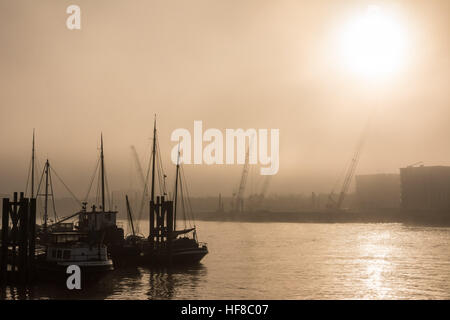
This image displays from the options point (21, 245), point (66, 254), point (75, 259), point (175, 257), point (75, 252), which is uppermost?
point (21, 245)

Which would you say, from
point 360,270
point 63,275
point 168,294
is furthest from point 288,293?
point 360,270

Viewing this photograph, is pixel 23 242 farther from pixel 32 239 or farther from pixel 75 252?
pixel 75 252

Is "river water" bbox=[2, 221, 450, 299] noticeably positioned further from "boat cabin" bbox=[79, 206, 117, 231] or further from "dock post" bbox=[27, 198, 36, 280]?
"boat cabin" bbox=[79, 206, 117, 231]

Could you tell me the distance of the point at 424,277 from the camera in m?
51.3

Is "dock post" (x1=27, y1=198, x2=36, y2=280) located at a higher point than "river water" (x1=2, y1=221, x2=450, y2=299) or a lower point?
higher

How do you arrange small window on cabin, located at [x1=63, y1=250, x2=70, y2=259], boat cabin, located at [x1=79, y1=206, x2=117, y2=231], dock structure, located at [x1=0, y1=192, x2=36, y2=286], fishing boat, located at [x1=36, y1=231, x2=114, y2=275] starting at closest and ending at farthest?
dock structure, located at [x1=0, y1=192, x2=36, y2=286] < fishing boat, located at [x1=36, y1=231, x2=114, y2=275] < small window on cabin, located at [x1=63, y1=250, x2=70, y2=259] < boat cabin, located at [x1=79, y1=206, x2=117, y2=231]

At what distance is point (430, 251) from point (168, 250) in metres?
48.3

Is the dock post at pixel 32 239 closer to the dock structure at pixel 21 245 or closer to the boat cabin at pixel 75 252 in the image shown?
the dock structure at pixel 21 245

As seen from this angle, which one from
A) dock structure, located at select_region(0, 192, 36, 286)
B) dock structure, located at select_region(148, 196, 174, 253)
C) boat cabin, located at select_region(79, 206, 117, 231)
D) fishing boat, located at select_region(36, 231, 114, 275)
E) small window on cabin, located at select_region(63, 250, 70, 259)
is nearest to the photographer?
dock structure, located at select_region(0, 192, 36, 286)

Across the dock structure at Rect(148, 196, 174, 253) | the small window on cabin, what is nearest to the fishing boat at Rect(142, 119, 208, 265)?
the dock structure at Rect(148, 196, 174, 253)

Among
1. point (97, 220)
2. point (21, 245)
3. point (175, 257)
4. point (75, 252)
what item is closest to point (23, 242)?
point (21, 245)

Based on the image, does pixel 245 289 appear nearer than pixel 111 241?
Yes

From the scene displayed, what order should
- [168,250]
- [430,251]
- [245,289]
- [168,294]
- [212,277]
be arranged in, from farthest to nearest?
[430,251] → [168,250] → [212,277] → [245,289] → [168,294]
